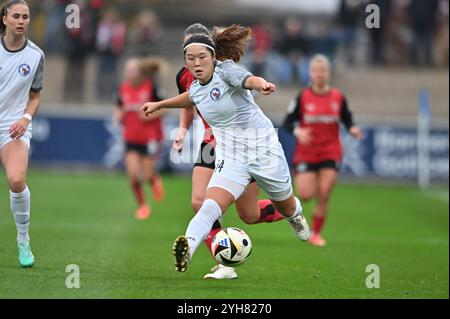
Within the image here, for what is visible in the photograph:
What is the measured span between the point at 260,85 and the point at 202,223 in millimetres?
1325

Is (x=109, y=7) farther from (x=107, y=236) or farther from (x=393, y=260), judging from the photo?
(x=393, y=260)

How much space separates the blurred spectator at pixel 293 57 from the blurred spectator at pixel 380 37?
78.0 inches

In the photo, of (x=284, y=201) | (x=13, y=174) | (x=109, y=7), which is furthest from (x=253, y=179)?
(x=109, y=7)

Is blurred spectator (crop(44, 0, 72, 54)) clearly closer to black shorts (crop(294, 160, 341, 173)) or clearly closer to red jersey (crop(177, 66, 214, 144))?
black shorts (crop(294, 160, 341, 173))

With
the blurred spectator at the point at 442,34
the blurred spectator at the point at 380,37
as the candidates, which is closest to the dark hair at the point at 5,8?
the blurred spectator at the point at 380,37

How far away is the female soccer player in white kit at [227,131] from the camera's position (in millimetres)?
8672

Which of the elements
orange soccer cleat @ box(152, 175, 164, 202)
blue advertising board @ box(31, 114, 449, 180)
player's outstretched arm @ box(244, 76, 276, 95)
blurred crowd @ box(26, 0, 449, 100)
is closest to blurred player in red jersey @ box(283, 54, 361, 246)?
orange soccer cleat @ box(152, 175, 164, 202)

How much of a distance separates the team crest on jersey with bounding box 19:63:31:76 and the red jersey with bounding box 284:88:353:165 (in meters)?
4.99

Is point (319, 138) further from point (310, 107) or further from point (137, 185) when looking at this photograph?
point (137, 185)

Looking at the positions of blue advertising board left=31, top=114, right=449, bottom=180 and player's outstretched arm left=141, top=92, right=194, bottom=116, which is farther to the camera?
blue advertising board left=31, top=114, right=449, bottom=180

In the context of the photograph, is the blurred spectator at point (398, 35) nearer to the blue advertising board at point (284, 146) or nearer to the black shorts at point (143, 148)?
the blue advertising board at point (284, 146)

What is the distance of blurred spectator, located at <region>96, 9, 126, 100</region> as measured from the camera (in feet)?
84.1

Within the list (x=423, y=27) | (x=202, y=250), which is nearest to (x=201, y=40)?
(x=202, y=250)

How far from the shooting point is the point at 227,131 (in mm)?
8906
